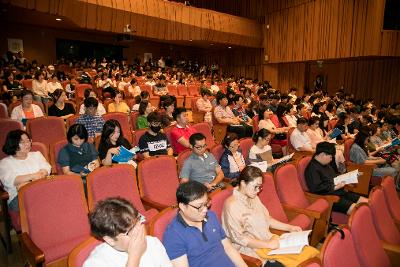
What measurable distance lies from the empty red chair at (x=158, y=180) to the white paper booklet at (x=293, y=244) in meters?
1.10

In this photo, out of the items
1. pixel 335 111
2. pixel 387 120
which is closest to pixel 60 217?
pixel 387 120

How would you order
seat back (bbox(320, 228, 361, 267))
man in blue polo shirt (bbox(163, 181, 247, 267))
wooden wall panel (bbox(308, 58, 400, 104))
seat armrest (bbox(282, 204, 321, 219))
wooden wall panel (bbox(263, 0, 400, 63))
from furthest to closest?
1. wooden wall panel (bbox(308, 58, 400, 104))
2. wooden wall panel (bbox(263, 0, 400, 63))
3. seat armrest (bbox(282, 204, 321, 219))
4. man in blue polo shirt (bbox(163, 181, 247, 267))
5. seat back (bbox(320, 228, 361, 267))

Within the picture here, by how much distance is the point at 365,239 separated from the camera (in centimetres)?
214

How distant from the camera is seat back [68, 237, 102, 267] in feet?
5.30

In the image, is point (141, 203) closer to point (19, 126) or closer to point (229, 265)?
point (229, 265)

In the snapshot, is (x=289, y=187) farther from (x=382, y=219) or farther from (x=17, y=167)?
(x=17, y=167)

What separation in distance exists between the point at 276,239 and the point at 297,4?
42.2 feet

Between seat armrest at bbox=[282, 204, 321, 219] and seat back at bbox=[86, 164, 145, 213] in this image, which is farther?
seat armrest at bbox=[282, 204, 321, 219]

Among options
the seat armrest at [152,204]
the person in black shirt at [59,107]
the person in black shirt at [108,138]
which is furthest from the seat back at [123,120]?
the seat armrest at [152,204]

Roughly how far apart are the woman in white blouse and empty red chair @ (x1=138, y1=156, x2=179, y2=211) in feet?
2.88

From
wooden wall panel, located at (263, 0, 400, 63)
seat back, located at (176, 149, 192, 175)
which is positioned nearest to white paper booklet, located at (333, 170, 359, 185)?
seat back, located at (176, 149, 192, 175)

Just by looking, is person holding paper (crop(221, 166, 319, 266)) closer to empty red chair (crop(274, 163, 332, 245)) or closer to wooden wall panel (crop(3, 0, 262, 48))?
empty red chair (crop(274, 163, 332, 245))

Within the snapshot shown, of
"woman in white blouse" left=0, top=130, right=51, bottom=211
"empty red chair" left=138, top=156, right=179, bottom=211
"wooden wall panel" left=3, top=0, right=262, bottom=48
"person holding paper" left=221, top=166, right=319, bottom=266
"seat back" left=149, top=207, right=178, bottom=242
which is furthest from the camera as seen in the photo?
"wooden wall panel" left=3, top=0, right=262, bottom=48

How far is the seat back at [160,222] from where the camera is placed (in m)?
2.02
